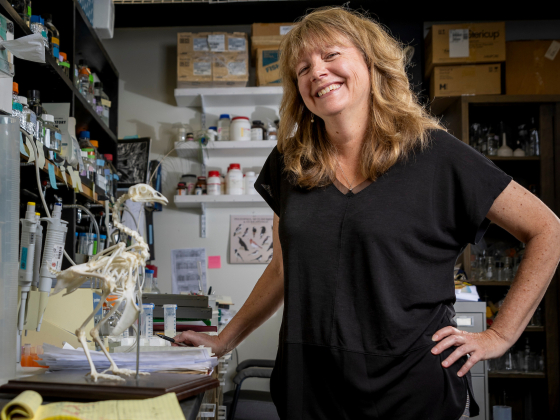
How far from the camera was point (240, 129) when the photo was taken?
3.55 m

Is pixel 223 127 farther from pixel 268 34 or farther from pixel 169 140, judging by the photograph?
pixel 268 34

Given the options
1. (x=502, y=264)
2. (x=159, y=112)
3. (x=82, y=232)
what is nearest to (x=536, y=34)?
(x=502, y=264)

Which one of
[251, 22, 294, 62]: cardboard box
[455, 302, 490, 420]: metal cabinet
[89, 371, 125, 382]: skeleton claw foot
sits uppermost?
[251, 22, 294, 62]: cardboard box

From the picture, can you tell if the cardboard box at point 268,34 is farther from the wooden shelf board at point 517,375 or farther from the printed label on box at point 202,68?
the wooden shelf board at point 517,375

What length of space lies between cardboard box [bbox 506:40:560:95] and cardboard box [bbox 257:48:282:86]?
1.56m

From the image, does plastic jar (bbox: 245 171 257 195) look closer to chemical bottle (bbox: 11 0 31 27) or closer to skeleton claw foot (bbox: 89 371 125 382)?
chemical bottle (bbox: 11 0 31 27)

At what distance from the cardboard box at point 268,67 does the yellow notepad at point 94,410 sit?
317 cm

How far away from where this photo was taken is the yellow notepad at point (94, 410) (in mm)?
576

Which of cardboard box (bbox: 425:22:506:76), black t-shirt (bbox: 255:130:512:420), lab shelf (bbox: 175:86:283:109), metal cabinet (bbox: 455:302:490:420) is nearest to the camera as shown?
black t-shirt (bbox: 255:130:512:420)

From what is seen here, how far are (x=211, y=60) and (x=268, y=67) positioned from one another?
40 centimetres

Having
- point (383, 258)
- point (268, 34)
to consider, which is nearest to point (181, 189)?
→ point (268, 34)

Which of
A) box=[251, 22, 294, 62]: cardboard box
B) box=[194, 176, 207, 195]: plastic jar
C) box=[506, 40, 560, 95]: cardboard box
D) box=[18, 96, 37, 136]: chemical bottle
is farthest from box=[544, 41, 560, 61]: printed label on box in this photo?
box=[18, 96, 37, 136]: chemical bottle

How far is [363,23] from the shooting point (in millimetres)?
1231

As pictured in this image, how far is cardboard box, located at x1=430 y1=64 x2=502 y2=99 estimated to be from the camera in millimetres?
3396
